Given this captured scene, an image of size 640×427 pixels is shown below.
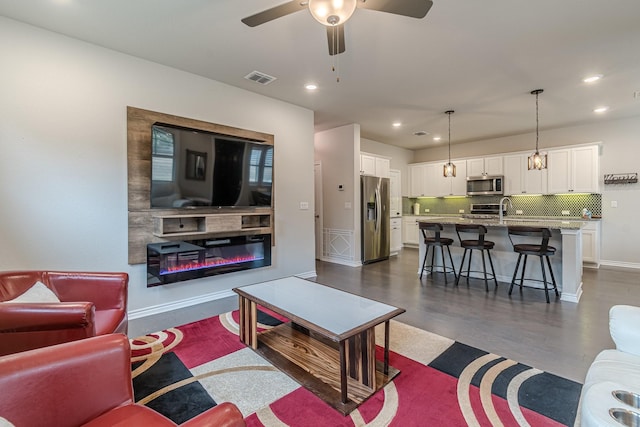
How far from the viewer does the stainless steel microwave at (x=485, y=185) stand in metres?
6.77

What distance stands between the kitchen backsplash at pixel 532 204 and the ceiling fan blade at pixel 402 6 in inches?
250

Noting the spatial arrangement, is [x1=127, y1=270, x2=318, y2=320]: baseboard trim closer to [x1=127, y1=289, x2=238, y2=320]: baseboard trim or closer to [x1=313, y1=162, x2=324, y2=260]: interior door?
[x1=127, y1=289, x2=238, y2=320]: baseboard trim

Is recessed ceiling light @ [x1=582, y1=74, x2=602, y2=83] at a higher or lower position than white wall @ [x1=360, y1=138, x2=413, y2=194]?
higher

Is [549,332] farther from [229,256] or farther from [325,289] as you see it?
[229,256]

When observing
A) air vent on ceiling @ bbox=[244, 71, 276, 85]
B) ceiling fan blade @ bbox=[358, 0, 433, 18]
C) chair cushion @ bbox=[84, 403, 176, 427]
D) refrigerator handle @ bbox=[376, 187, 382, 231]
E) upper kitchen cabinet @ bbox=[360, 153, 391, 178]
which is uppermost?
air vent on ceiling @ bbox=[244, 71, 276, 85]

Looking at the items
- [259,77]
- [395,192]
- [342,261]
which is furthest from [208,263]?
[395,192]

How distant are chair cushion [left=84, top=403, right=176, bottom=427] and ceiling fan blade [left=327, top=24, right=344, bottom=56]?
2.48 meters

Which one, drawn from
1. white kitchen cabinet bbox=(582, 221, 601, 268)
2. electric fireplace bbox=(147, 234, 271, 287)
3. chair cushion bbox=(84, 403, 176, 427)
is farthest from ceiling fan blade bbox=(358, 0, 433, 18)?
white kitchen cabinet bbox=(582, 221, 601, 268)

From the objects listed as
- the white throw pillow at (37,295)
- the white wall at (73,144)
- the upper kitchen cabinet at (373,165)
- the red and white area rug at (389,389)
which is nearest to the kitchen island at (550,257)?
the upper kitchen cabinet at (373,165)

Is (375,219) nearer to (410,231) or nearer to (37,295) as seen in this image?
(410,231)

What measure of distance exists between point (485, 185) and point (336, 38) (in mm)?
5976

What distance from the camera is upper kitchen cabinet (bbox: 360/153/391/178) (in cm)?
632

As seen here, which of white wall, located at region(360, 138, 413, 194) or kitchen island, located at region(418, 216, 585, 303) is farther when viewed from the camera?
white wall, located at region(360, 138, 413, 194)

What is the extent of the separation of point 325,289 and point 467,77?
3.26 meters
